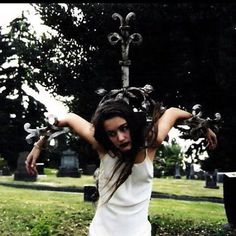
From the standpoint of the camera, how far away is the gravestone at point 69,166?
83.9ft

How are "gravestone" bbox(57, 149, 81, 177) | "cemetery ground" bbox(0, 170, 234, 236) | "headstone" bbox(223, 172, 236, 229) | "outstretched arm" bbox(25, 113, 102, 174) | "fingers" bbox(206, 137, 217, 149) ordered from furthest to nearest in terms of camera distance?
"gravestone" bbox(57, 149, 81, 177) → "headstone" bbox(223, 172, 236, 229) → "cemetery ground" bbox(0, 170, 234, 236) → "fingers" bbox(206, 137, 217, 149) → "outstretched arm" bbox(25, 113, 102, 174)

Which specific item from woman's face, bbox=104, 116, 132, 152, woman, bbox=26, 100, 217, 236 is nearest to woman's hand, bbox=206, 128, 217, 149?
woman, bbox=26, 100, 217, 236

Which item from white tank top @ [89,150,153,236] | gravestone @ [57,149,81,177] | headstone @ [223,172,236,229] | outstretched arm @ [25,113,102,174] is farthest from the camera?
gravestone @ [57,149,81,177]

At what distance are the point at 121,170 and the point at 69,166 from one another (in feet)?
77.5

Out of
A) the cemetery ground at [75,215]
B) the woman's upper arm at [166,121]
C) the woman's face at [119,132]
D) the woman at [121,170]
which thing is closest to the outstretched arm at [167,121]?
the woman's upper arm at [166,121]

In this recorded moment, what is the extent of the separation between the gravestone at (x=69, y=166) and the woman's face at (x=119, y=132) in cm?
2310

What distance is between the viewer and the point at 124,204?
102 inches

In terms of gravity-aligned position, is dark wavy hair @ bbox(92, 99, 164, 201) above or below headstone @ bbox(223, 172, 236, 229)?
above

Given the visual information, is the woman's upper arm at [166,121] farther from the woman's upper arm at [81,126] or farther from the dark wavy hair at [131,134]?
the woman's upper arm at [81,126]

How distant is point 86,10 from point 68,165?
26.7 ft

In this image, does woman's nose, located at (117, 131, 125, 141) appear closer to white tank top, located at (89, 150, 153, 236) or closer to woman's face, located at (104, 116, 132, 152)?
woman's face, located at (104, 116, 132, 152)

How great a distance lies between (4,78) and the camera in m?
43.4

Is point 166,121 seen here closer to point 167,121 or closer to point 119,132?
Answer: point 167,121

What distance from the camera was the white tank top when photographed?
101 inches
